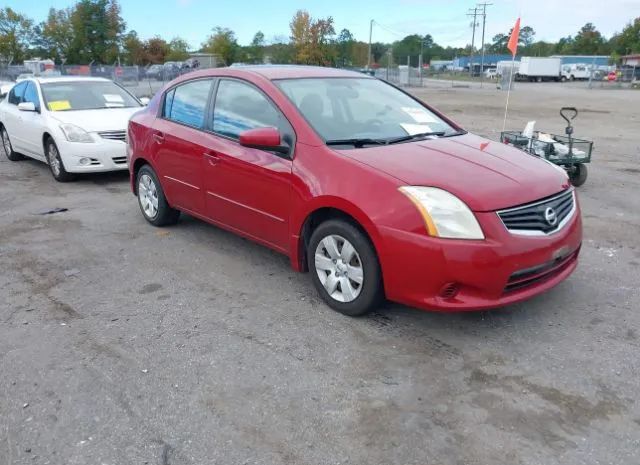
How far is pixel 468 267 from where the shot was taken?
3.40 m

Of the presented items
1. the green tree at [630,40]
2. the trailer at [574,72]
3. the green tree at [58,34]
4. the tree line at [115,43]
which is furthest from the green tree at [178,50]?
the green tree at [630,40]

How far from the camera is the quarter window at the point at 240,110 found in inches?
178

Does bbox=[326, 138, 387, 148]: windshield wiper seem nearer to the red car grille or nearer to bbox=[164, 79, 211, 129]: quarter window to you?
the red car grille

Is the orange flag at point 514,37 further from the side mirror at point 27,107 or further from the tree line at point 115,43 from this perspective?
the tree line at point 115,43

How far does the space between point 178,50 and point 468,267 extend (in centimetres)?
7692

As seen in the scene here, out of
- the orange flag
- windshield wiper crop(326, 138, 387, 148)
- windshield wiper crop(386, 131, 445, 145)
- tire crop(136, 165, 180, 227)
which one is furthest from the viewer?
the orange flag

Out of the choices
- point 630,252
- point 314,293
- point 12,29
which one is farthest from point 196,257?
point 12,29

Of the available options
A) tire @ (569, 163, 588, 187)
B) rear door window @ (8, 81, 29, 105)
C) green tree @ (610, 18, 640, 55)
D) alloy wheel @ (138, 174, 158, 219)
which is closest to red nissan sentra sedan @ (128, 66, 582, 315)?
alloy wheel @ (138, 174, 158, 219)

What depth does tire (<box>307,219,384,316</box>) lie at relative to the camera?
3742 millimetres

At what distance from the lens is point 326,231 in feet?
13.0

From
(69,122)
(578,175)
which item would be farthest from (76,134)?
(578,175)

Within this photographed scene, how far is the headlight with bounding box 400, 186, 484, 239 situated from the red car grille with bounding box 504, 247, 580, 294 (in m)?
0.38

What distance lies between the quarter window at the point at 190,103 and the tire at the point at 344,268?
1786 mm

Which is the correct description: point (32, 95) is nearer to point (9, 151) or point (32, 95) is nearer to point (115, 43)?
point (9, 151)
